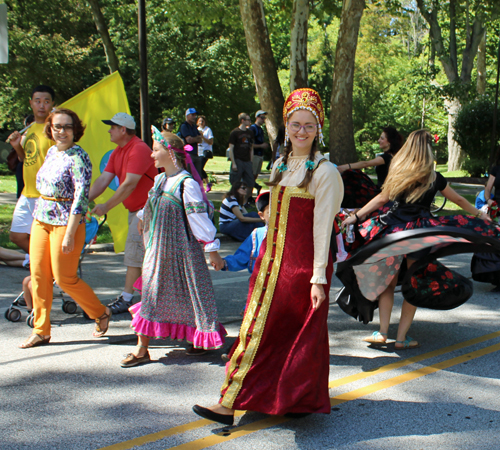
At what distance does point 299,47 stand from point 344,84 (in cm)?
148

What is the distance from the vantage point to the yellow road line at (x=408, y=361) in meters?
4.47

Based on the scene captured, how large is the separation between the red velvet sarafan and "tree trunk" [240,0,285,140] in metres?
11.2

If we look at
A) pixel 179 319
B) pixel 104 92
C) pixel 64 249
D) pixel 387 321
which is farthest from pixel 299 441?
Result: pixel 104 92

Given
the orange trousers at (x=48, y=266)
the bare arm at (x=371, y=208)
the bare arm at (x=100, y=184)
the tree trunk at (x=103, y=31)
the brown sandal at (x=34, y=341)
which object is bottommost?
the brown sandal at (x=34, y=341)

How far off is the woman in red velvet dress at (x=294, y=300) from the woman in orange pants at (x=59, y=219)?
195 centimetres

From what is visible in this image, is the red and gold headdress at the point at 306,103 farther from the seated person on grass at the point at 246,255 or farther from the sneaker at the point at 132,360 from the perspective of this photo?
the sneaker at the point at 132,360

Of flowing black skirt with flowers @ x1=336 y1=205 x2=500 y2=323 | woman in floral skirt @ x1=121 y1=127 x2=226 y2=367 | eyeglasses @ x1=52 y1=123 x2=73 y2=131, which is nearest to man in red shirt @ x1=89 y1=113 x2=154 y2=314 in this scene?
eyeglasses @ x1=52 y1=123 x2=73 y2=131

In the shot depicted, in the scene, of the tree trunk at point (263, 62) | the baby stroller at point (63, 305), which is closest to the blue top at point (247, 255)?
the baby stroller at point (63, 305)

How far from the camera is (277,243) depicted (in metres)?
3.66

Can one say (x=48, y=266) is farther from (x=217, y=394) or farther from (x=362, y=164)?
(x=362, y=164)

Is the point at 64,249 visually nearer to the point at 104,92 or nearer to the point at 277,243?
the point at 277,243

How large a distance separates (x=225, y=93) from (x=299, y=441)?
31.4 m

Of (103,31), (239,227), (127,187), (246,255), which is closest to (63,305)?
(127,187)

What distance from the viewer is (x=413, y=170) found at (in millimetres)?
4992
